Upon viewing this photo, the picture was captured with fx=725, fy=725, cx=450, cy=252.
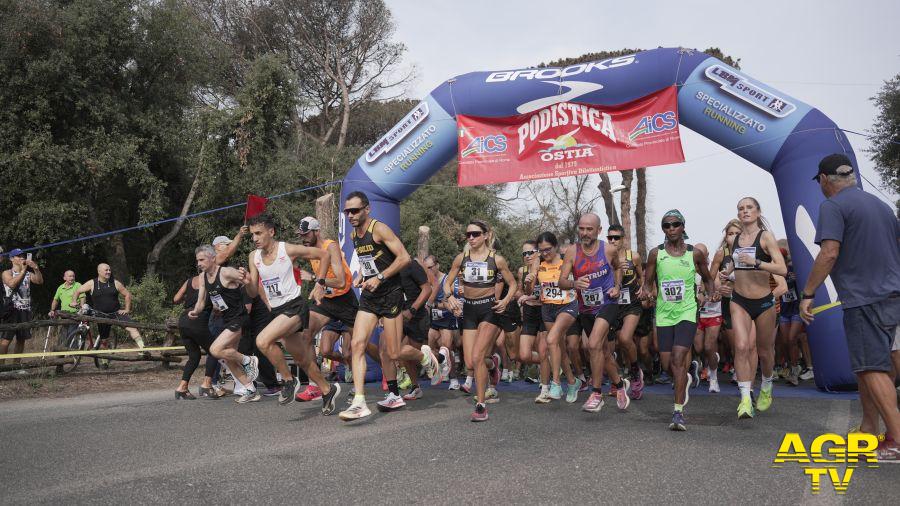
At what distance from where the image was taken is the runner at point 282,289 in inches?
299

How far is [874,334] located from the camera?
4.91m

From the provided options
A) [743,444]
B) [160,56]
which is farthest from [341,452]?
[160,56]

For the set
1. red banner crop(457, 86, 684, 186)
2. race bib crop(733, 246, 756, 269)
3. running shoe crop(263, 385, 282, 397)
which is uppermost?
red banner crop(457, 86, 684, 186)

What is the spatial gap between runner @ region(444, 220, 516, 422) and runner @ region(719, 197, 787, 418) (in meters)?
2.41

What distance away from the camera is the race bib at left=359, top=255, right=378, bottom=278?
24.6 ft

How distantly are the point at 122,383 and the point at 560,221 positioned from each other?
3277cm

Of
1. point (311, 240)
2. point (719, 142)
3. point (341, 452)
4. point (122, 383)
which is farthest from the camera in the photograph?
point (122, 383)

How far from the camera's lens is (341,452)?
552cm

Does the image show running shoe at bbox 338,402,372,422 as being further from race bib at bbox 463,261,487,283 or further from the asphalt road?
race bib at bbox 463,261,487,283

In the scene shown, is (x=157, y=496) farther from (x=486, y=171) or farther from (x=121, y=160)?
(x=121, y=160)

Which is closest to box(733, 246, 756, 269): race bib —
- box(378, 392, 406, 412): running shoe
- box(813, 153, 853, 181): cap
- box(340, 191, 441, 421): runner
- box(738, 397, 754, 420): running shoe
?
box(738, 397, 754, 420): running shoe

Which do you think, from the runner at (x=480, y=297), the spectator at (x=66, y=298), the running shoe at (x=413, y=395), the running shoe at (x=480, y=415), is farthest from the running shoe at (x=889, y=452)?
the spectator at (x=66, y=298)

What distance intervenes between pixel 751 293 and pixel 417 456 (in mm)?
3994

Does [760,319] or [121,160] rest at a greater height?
[121,160]
